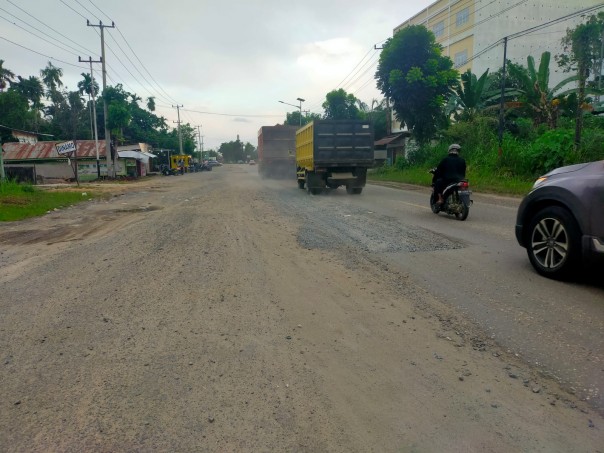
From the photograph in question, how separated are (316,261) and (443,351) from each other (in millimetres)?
3065

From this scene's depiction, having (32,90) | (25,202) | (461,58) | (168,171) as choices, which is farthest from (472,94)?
(32,90)

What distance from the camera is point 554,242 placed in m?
5.22

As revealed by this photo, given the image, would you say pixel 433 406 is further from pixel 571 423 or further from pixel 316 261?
pixel 316 261

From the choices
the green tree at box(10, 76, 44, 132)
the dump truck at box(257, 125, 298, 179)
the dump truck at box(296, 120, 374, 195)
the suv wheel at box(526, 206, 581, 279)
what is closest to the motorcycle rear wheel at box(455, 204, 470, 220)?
the suv wheel at box(526, 206, 581, 279)

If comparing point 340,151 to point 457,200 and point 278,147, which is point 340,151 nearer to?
point 457,200

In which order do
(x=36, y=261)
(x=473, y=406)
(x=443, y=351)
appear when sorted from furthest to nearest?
(x=36, y=261), (x=443, y=351), (x=473, y=406)

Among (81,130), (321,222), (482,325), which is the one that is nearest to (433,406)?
(482,325)

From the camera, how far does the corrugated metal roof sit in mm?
44156

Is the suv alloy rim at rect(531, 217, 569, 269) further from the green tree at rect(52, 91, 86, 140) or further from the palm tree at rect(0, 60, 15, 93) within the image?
the green tree at rect(52, 91, 86, 140)

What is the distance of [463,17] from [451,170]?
37501mm

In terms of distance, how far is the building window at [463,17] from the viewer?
133ft

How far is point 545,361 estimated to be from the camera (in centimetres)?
323

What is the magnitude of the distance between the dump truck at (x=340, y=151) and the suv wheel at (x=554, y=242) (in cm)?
1148

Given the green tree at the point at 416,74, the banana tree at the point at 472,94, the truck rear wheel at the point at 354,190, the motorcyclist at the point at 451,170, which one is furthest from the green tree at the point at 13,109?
the motorcyclist at the point at 451,170
